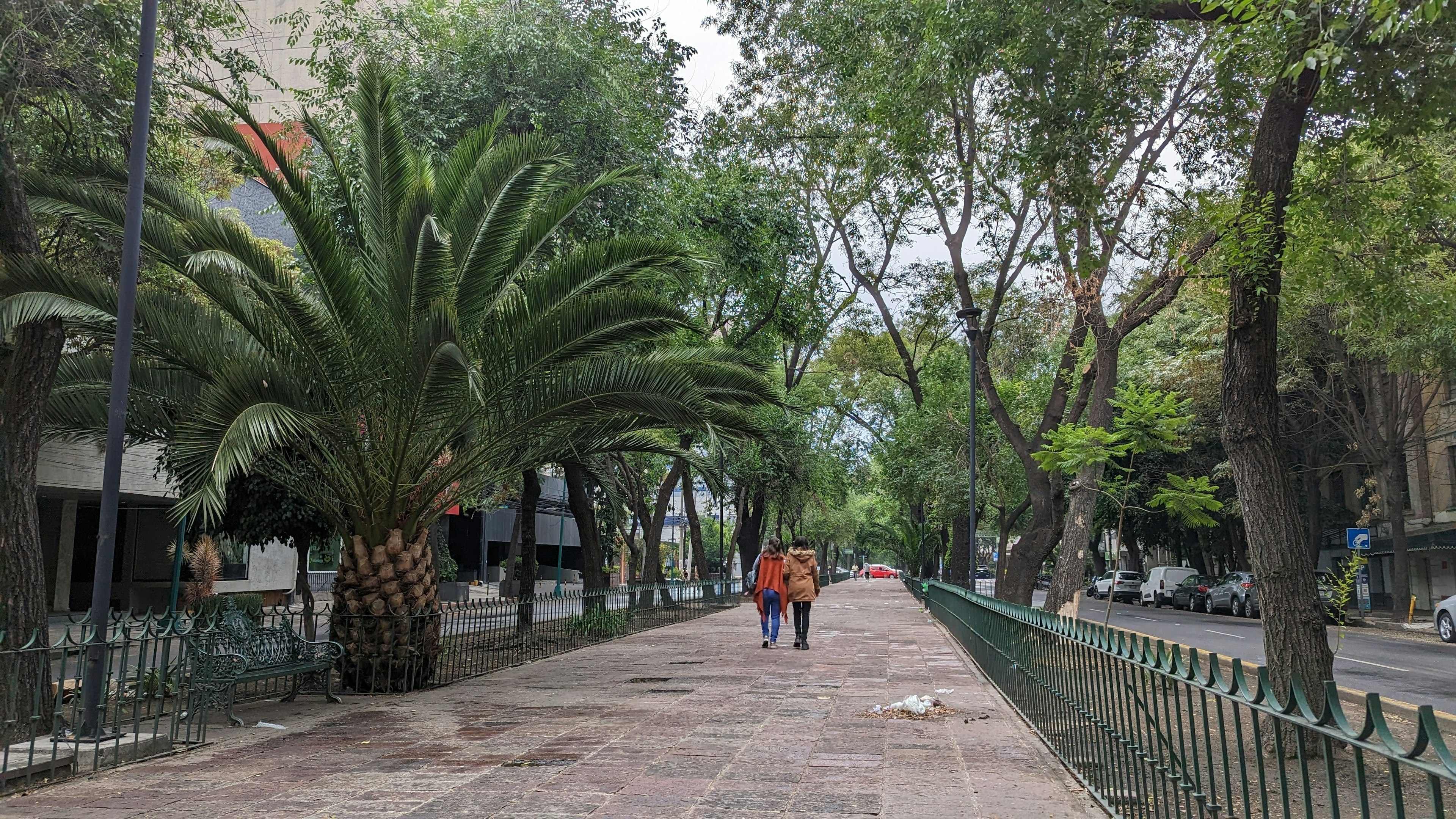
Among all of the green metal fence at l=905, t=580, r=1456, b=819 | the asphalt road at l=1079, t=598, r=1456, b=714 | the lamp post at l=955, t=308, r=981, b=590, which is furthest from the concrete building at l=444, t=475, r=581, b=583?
the green metal fence at l=905, t=580, r=1456, b=819

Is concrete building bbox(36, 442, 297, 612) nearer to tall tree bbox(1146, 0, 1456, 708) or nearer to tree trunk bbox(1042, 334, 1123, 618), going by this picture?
tree trunk bbox(1042, 334, 1123, 618)

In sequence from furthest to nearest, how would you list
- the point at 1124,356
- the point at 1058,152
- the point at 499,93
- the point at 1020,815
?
the point at 1124,356, the point at 499,93, the point at 1058,152, the point at 1020,815

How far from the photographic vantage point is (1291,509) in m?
7.48

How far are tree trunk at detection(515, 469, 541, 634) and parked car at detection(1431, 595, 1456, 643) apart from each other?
18.8 m

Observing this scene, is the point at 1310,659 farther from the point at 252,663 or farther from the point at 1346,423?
the point at 1346,423

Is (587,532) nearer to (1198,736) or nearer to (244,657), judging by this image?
(244,657)

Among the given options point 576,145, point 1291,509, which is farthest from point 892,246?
point 1291,509

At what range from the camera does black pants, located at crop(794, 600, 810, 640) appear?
50.5 ft

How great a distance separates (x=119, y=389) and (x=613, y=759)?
4.46 metres

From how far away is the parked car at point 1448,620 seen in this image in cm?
→ 2086

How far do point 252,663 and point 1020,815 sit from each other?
6553 millimetres

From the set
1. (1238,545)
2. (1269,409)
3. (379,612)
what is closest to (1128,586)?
(1238,545)

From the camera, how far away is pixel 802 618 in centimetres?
1553

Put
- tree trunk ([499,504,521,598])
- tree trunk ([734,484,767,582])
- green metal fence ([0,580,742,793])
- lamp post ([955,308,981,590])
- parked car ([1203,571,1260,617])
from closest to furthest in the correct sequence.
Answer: green metal fence ([0,580,742,793]), lamp post ([955,308,981,590]), parked car ([1203,571,1260,617]), tree trunk ([734,484,767,582]), tree trunk ([499,504,521,598])
